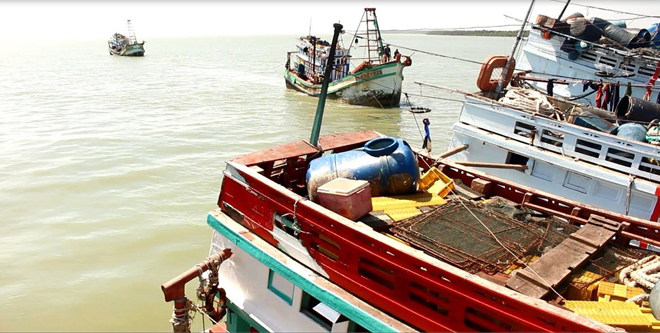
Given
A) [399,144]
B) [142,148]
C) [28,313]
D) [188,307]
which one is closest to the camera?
[188,307]

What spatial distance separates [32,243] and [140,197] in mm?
2755

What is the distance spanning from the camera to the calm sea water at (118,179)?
8.18 meters

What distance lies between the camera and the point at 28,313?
775 centimetres

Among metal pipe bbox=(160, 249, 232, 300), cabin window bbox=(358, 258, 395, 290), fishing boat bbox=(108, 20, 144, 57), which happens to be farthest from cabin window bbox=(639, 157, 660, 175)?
fishing boat bbox=(108, 20, 144, 57)

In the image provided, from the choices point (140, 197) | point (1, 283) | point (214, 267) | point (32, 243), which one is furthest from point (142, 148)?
point (214, 267)

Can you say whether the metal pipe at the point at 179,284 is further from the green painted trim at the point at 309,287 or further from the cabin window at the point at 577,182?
the cabin window at the point at 577,182

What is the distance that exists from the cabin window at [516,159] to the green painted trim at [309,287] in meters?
7.31

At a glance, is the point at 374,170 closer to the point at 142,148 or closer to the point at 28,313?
the point at 28,313

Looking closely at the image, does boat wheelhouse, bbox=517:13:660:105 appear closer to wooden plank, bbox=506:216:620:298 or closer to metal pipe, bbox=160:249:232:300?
wooden plank, bbox=506:216:620:298

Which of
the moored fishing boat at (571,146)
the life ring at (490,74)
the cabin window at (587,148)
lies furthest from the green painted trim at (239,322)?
the life ring at (490,74)

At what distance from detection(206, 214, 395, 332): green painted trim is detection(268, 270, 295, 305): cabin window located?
0.18m

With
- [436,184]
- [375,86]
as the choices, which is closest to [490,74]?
[436,184]

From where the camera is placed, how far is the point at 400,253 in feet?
14.0

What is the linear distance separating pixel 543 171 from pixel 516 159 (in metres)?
0.75
